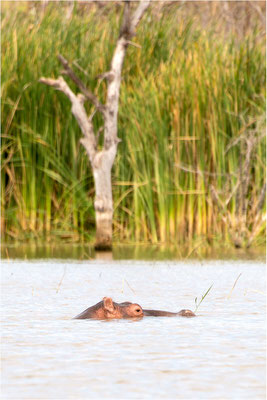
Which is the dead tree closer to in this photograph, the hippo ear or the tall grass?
the tall grass

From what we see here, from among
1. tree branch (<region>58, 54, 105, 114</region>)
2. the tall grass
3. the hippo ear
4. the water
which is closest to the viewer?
the water

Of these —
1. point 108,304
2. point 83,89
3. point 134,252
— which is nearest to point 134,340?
point 108,304

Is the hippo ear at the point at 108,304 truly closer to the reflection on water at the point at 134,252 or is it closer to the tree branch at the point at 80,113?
the reflection on water at the point at 134,252

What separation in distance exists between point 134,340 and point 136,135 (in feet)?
24.9

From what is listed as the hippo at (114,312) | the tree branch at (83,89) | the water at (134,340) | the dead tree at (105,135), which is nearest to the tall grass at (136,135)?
the dead tree at (105,135)

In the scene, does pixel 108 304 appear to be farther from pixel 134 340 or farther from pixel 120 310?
pixel 134 340

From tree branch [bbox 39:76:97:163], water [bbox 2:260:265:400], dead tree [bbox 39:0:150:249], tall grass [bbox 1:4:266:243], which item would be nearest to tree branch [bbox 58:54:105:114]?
dead tree [bbox 39:0:150:249]

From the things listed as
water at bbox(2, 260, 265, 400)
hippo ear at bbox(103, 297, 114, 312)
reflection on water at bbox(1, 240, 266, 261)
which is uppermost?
hippo ear at bbox(103, 297, 114, 312)

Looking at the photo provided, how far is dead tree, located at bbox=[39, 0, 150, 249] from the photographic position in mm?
12523

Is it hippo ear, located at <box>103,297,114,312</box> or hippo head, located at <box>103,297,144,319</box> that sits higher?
hippo ear, located at <box>103,297,114,312</box>

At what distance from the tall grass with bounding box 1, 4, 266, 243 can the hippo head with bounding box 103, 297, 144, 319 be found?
6158mm

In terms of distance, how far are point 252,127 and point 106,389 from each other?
359 inches

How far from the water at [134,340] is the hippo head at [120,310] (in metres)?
0.06

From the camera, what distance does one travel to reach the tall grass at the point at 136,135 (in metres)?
12.6
